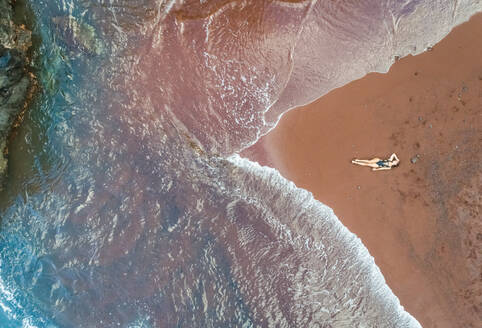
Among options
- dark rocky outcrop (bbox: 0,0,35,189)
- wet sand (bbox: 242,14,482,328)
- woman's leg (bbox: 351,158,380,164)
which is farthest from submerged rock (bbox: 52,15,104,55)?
woman's leg (bbox: 351,158,380,164)

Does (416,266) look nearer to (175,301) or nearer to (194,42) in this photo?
(175,301)

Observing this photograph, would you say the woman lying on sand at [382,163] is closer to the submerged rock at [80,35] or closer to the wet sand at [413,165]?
the wet sand at [413,165]

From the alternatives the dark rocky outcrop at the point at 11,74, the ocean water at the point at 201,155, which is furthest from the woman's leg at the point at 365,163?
the dark rocky outcrop at the point at 11,74

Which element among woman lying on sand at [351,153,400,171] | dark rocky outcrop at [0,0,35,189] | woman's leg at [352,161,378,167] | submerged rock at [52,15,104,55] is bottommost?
dark rocky outcrop at [0,0,35,189]

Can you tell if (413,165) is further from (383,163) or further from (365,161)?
(365,161)

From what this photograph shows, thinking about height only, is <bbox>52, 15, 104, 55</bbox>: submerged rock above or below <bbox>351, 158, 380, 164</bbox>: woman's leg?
below

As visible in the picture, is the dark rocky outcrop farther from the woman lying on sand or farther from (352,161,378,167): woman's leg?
the woman lying on sand

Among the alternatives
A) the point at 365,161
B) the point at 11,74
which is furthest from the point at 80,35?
the point at 365,161
